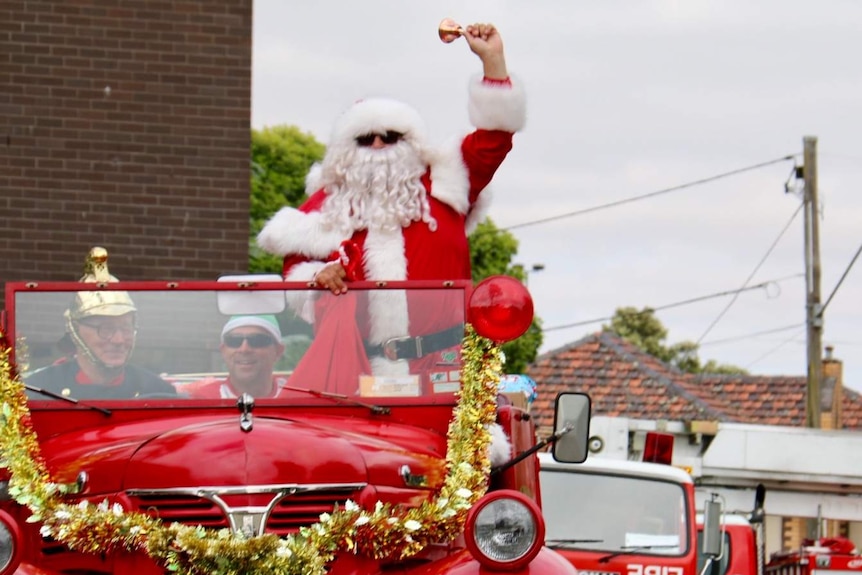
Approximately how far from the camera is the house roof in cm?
3347

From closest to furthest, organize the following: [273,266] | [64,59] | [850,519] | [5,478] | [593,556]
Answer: [5,478], [593,556], [64,59], [850,519], [273,266]

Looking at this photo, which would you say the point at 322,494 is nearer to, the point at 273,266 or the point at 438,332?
the point at 438,332

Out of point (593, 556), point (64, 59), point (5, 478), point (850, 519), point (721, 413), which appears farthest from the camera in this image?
point (721, 413)

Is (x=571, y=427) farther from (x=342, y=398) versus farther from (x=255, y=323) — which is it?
(x=255, y=323)

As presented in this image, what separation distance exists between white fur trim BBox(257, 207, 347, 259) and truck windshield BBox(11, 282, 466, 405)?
3.13 ft

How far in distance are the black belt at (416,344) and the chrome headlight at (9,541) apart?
147 cm

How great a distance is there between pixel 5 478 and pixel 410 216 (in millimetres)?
2206

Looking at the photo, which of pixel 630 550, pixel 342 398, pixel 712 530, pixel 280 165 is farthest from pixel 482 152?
pixel 280 165

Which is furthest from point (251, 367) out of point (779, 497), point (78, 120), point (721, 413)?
point (721, 413)

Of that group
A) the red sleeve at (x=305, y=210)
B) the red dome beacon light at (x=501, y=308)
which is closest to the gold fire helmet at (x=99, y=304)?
the red sleeve at (x=305, y=210)

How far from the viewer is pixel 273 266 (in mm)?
30188

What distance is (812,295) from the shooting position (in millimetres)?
28766

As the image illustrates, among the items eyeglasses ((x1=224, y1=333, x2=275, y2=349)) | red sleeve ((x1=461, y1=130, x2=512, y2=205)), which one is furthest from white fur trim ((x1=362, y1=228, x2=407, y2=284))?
eyeglasses ((x1=224, y1=333, x2=275, y2=349))

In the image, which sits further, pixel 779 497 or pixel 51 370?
pixel 779 497
